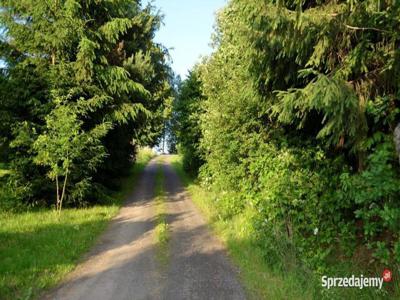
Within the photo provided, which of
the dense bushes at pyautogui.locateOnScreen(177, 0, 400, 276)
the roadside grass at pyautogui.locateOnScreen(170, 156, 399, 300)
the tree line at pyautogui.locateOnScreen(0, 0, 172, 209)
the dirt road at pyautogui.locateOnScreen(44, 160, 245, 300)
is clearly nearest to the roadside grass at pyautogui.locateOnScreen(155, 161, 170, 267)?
the dirt road at pyautogui.locateOnScreen(44, 160, 245, 300)

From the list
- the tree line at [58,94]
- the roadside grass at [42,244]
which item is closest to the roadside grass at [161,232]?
the roadside grass at [42,244]

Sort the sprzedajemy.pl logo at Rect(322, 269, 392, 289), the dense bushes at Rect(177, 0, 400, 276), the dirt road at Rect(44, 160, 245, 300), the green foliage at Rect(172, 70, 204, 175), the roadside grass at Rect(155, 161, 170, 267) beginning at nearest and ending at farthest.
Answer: the sprzedajemy.pl logo at Rect(322, 269, 392, 289), the dense bushes at Rect(177, 0, 400, 276), the dirt road at Rect(44, 160, 245, 300), the roadside grass at Rect(155, 161, 170, 267), the green foliage at Rect(172, 70, 204, 175)

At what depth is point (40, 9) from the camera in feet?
47.0

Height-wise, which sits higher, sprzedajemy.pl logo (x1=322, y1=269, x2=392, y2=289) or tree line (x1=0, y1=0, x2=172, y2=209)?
tree line (x1=0, y1=0, x2=172, y2=209)

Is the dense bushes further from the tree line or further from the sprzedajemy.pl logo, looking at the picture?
the tree line

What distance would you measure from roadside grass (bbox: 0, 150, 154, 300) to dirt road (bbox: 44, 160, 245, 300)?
304mm

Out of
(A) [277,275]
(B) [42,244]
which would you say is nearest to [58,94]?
(B) [42,244]

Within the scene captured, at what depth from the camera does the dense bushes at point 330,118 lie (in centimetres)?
543

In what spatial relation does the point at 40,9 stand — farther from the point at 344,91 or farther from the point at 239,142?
the point at 344,91

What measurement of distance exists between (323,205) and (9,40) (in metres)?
13.8

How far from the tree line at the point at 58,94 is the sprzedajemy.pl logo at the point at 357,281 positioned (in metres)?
9.15

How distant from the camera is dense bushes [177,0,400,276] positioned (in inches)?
214

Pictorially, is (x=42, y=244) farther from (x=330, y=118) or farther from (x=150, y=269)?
(x=330, y=118)

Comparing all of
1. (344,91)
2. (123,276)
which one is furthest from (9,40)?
(344,91)
